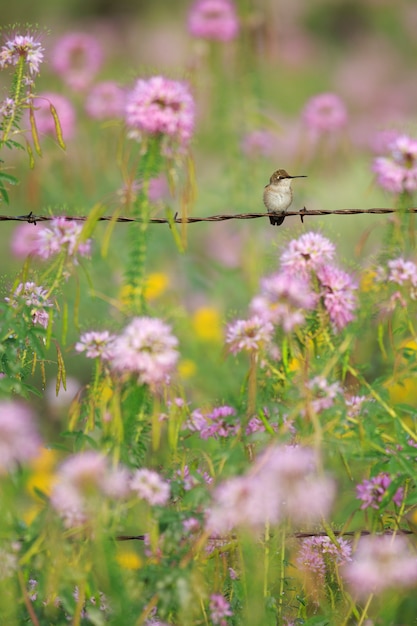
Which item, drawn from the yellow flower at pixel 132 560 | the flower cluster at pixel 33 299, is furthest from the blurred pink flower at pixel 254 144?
the flower cluster at pixel 33 299

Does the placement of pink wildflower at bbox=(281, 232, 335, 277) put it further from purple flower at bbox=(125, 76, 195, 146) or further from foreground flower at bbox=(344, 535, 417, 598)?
foreground flower at bbox=(344, 535, 417, 598)

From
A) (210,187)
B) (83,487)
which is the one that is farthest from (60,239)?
(210,187)

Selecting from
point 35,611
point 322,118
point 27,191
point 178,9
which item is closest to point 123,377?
point 35,611

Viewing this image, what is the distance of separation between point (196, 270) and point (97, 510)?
3315 millimetres

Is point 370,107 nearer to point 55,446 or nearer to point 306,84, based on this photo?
point 306,84

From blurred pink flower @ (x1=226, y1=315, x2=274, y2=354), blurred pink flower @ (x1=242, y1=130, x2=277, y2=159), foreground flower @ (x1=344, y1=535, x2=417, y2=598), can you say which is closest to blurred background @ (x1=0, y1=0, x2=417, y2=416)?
blurred pink flower @ (x1=242, y1=130, x2=277, y2=159)

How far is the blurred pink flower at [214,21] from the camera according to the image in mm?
4438

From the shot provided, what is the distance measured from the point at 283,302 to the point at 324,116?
9.54 ft

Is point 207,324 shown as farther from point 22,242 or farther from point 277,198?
point 277,198

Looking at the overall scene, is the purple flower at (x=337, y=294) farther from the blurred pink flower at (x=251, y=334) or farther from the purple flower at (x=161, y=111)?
the purple flower at (x=161, y=111)

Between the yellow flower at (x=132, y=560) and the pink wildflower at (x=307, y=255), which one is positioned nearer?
the pink wildflower at (x=307, y=255)

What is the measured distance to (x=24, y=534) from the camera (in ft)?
6.17

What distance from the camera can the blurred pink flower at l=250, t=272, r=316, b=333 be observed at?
6.34 ft

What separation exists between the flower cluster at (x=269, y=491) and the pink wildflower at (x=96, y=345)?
376 millimetres
